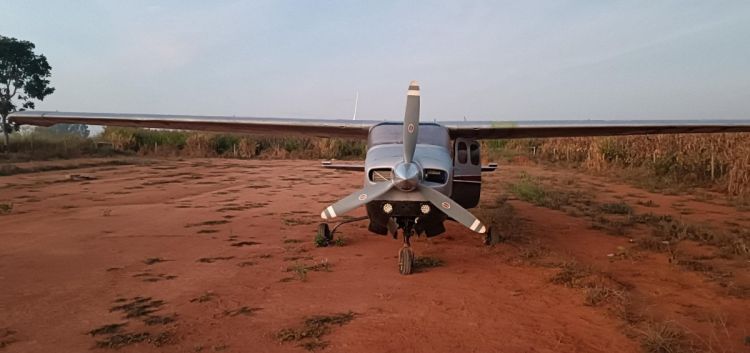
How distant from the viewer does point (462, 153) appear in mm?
8680

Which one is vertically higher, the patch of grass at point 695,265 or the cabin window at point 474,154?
the cabin window at point 474,154

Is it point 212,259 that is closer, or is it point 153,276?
point 153,276

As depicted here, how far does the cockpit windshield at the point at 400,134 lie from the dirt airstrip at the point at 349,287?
6.27 ft

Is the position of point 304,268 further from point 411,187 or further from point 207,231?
point 207,231

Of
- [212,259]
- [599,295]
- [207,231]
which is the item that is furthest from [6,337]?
[599,295]

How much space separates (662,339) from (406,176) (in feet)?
10.4

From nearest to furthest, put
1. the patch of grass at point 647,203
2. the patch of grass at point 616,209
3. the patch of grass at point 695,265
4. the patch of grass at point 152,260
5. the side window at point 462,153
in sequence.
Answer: the patch of grass at point 695,265, the patch of grass at point 152,260, the side window at point 462,153, the patch of grass at point 616,209, the patch of grass at point 647,203

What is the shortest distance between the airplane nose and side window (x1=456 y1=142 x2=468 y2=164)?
286 centimetres

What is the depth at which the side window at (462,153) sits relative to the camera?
340 inches

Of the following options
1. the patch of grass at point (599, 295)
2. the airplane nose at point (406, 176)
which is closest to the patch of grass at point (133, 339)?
the airplane nose at point (406, 176)

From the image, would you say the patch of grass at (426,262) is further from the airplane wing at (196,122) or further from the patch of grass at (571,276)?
the airplane wing at (196,122)

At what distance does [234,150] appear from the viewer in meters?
38.6

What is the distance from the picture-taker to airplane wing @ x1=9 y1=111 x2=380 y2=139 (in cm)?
912

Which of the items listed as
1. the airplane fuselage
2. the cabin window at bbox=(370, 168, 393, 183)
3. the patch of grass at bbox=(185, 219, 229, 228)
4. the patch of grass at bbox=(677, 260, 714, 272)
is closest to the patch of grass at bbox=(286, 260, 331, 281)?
the airplane fuselage
